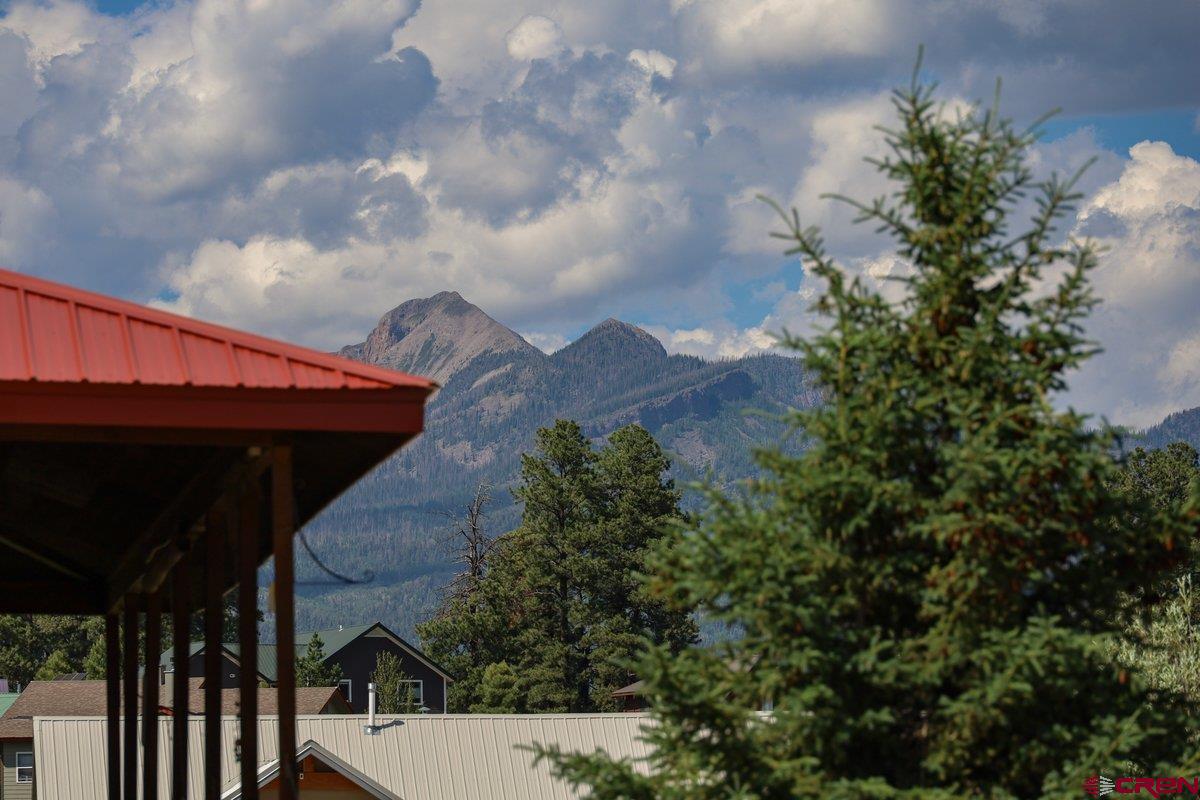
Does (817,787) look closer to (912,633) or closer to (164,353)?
(912,633)

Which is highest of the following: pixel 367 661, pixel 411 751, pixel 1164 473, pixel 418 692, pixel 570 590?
pixel 1164 473

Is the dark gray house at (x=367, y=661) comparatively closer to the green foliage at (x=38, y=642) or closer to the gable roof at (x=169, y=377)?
the green foliage at (x=38, y=642)

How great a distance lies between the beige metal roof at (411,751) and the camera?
26906mm

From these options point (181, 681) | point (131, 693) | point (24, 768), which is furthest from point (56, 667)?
point (181, 681)

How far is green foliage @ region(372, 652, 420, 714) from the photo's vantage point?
187ft

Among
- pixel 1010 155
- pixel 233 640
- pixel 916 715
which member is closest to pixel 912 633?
pixel 916 715

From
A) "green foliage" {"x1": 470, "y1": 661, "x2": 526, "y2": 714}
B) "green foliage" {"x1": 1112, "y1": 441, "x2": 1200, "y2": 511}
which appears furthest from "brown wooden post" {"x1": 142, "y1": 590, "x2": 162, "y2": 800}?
"green foliage" {"x1": 1112, "y1": 441, "x2": 1200, "y2": 511}

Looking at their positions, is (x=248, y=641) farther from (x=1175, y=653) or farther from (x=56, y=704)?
(x=56, y=704)

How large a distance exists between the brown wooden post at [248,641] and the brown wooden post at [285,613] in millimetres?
709

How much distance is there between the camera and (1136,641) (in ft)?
25.3

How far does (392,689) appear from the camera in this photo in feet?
190

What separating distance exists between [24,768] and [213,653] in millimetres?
38695

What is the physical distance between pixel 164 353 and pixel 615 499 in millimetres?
54526

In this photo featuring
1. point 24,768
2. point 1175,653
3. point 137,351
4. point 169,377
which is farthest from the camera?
point 24,768
